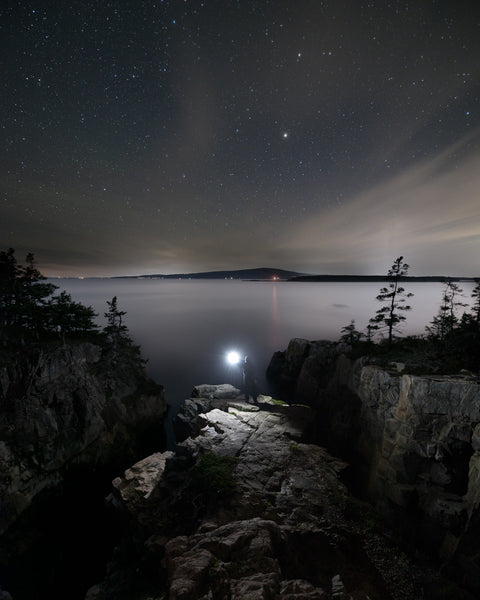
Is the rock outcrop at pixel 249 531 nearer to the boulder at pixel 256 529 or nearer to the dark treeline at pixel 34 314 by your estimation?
the boulder at pixel 256 529

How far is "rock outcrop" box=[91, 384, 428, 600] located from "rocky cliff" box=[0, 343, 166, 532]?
9.14 meters

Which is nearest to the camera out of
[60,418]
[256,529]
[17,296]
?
[256,529]

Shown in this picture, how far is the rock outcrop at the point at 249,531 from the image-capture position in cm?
785

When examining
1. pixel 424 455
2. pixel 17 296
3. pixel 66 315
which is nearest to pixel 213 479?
pixel 424 455

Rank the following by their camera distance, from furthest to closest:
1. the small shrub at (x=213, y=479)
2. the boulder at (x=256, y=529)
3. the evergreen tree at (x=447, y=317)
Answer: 1. the evergreen tree at (x=447, y=317)
2. the small shrub at (x=213, y=479)
3. the boulder at (x=256, y=529)

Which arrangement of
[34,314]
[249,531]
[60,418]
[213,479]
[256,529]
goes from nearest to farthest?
[249,531]
[256,529]
[213,479]
[60,418]
[34,314]

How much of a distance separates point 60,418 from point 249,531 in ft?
73.4

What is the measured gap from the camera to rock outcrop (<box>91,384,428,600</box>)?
25.7 feet

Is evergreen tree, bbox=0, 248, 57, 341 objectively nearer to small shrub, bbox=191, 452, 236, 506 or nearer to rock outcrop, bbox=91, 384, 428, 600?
rock outcrop, bbox=91, 384, 428, 600

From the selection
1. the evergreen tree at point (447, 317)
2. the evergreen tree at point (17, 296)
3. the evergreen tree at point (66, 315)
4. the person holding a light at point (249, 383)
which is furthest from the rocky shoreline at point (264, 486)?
the evergreen tree at point (447, 317)

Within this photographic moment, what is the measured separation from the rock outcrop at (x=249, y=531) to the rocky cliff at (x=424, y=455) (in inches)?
150

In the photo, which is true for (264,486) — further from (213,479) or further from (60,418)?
(60,418)

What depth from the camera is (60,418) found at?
74.8ft

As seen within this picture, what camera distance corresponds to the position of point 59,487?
20875 mm
